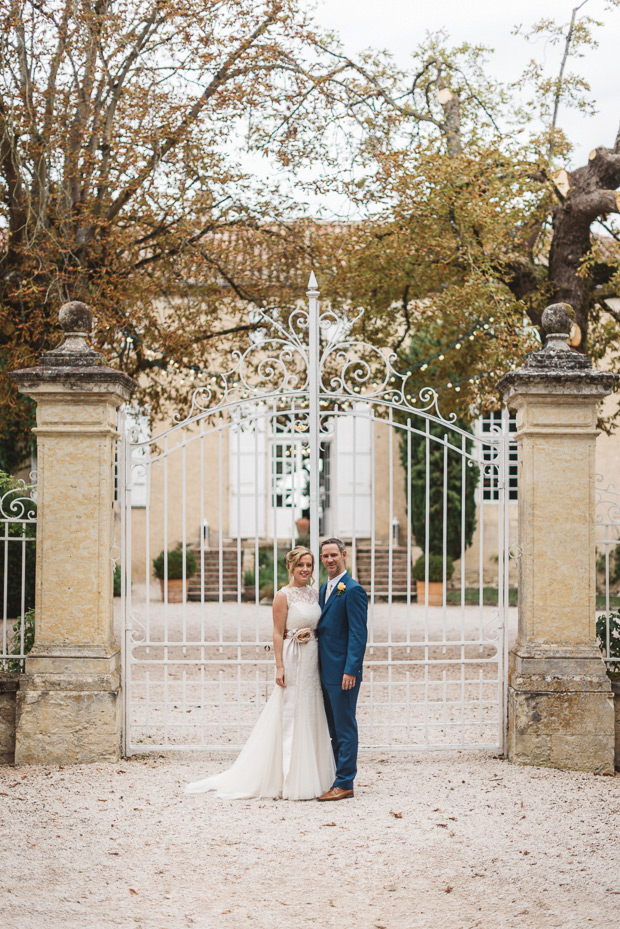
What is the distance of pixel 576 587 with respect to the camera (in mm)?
5805

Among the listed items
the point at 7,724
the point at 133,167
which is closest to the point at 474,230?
the point at 133,167

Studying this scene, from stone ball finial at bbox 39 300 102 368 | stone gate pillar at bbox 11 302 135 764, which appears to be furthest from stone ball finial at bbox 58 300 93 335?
Answer: stone gate pillar at bbox 11 302 135 764

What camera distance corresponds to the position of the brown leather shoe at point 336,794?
5164 millimetres

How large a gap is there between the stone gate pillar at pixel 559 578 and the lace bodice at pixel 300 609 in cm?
133

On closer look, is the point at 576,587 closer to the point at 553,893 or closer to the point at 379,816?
the point at 379,816

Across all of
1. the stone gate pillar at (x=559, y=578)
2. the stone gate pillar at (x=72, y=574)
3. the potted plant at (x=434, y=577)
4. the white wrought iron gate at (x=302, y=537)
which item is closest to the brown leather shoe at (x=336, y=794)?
the white wrought iron gate at (x=302, y=537)

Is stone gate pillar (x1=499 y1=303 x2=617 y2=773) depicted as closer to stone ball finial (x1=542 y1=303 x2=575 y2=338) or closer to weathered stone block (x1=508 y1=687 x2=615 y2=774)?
weathered stone block (x1=508 y1=687 x2=615 y2=774)

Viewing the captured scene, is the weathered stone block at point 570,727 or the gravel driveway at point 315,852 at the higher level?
the weathered stone block at point 570,727

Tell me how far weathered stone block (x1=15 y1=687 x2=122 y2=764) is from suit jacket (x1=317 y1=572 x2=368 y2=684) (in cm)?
137

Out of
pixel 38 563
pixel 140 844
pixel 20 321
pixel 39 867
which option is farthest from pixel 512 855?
pixel 20 321

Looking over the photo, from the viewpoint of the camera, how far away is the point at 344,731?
17.1 feet

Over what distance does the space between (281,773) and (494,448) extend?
2.33 m

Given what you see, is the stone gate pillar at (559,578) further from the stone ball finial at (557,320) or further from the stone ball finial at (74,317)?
the stone ball finial at (74,317)

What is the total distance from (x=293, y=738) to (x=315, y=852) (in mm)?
893
